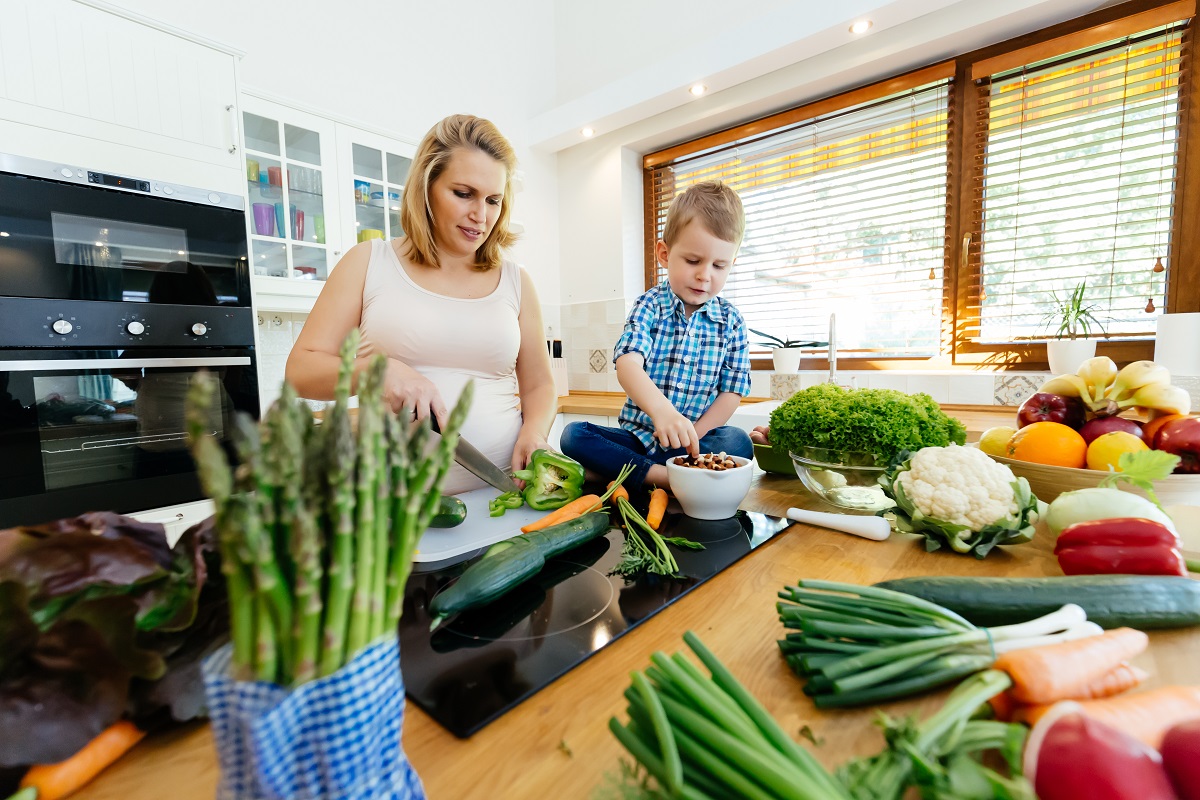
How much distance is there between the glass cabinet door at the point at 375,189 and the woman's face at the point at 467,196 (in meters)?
1.26

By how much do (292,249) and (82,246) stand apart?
676 mm

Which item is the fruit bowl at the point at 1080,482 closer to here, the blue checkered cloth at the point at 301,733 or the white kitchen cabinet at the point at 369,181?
the blue checkered cloth at the point at 301,733

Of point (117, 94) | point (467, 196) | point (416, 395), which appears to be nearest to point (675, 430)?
point (416, 395)

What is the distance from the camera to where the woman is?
4.05 ft

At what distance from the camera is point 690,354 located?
1.57 meters

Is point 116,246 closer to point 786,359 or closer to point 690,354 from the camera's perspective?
point 690,354

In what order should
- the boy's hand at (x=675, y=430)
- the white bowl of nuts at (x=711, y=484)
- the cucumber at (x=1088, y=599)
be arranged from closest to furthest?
the cucumber at (x=1088, y=599)
the white bowl of nuts at (x=711, y=484)
the boy's hand at (x=675, y=430)

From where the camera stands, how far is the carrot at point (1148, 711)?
36 centimetres

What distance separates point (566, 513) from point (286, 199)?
1.97m

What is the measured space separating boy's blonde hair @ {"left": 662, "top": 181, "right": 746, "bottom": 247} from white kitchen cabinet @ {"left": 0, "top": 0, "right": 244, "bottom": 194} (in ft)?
5.01

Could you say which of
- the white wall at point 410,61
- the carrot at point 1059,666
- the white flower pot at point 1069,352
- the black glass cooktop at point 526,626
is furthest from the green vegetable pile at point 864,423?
the white wall at point 410,61

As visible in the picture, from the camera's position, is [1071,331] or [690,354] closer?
[690,354]

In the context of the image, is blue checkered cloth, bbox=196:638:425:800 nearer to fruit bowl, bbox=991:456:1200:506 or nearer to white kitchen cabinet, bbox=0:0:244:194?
fruit bowl, bbox=991:456:1200:506

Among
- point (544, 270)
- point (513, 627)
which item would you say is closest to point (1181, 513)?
point (513, 627)
